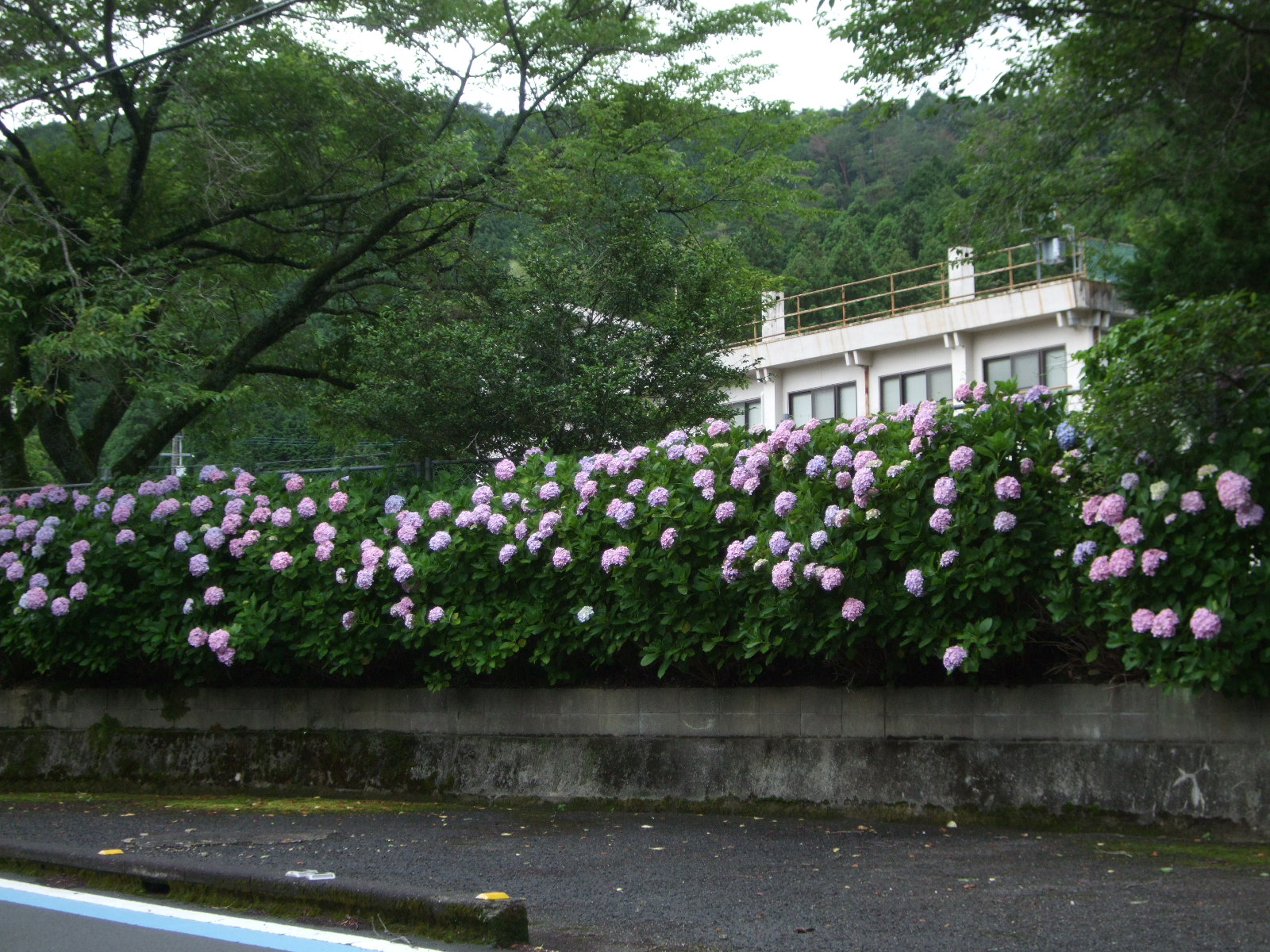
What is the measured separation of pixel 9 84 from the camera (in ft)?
50.2

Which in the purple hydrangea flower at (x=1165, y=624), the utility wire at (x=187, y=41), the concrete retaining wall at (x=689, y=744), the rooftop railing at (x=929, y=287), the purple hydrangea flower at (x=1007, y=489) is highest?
the rooftop railing at (x=929, y=287)

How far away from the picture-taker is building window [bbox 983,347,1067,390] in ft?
112

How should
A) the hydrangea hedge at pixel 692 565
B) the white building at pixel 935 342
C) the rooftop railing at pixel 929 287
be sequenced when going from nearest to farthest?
the hydrangea hedge at pixel 692 565 → the rooftop railing at pixel 929 287 → the white building at pixel 935 342

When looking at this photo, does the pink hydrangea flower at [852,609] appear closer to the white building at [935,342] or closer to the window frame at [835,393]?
the white building at [935,342]

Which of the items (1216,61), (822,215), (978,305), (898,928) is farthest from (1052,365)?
(898,928)

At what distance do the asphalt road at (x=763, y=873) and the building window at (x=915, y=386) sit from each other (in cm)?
2965

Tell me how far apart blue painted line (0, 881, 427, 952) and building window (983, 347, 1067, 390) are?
2999 cm

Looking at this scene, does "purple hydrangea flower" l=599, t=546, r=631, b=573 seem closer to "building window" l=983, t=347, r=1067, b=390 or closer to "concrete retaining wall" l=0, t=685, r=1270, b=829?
"concrete retaining wall" l=0, t=685, r=1270, b=829

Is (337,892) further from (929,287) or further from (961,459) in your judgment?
(929,287)

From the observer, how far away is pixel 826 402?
133ft

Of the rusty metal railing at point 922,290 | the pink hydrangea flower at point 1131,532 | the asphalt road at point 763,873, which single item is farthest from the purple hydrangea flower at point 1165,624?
the rusty metal railing at point 922,290

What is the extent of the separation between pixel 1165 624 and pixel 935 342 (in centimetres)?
3148

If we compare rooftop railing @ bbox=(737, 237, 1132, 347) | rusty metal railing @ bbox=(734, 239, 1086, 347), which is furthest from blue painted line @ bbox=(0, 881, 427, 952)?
rusty metal railing @ bbox=(734, 239, 1086, 347)

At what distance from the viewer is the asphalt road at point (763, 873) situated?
532 centimetres
